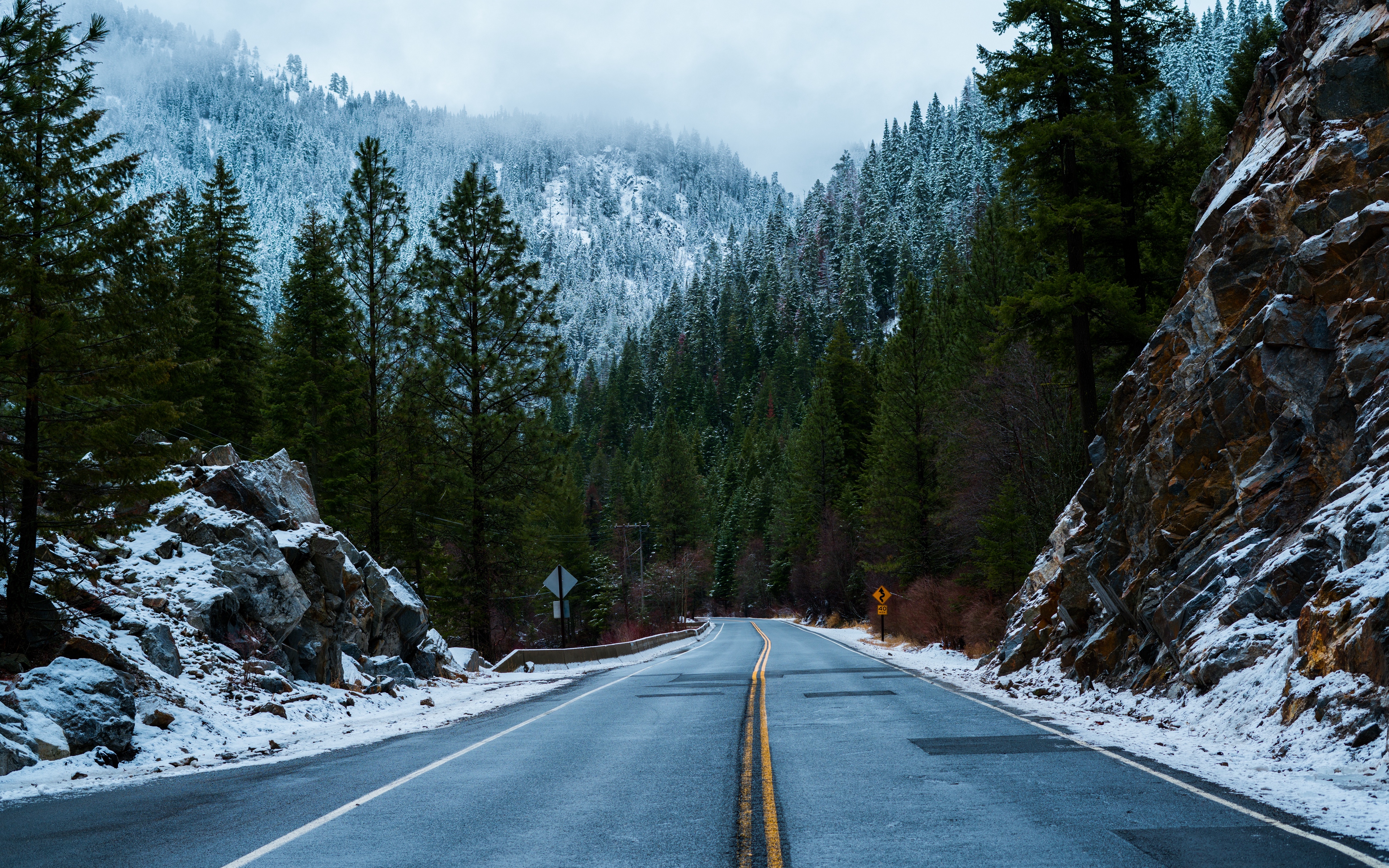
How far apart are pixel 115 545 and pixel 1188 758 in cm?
1630

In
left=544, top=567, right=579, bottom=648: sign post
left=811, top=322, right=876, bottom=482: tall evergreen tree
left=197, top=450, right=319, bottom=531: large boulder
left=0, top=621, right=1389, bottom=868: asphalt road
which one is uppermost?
left=811, top=322, right=876, bottom=482: tall evergreen tree

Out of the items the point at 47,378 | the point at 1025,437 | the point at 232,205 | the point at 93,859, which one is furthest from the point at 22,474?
the point at 232,205

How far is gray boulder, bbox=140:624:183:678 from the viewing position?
12.8 meters

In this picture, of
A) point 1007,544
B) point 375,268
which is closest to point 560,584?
point 375,268

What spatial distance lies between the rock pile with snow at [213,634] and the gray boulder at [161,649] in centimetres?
3

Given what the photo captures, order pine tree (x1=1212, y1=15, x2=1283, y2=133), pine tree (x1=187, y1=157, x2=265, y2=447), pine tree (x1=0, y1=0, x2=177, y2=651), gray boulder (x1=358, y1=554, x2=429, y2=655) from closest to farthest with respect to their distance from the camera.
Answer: pine tree (x1=0, y1=0, x2=177, y2=651) → gray boulder (x1=358, y1=554, x2=429, y2=655) → pine tree (x1=1212, y1=15, x2=1283, y2=133) → pine tree (x1=187, y1=157, x2=265, y2=447)

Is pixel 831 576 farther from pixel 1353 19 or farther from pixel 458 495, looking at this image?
pixel 1353 19

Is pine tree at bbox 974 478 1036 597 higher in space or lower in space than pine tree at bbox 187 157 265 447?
lower

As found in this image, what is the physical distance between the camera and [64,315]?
1153 centimetres

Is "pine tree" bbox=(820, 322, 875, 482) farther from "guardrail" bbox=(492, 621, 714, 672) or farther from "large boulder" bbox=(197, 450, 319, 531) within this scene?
"large boulder" bbox=(197, 450, 319, 531)

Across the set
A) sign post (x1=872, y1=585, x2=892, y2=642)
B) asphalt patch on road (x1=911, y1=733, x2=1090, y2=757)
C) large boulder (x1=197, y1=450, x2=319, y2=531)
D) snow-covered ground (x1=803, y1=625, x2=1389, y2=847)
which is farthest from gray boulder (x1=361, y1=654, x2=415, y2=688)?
sign post (x1=872, y1=585, x2=892, y2=642)

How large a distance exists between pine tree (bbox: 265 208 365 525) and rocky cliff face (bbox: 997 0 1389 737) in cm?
2317

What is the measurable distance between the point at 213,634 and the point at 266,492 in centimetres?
437

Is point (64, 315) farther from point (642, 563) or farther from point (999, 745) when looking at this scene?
point (642, 563)
